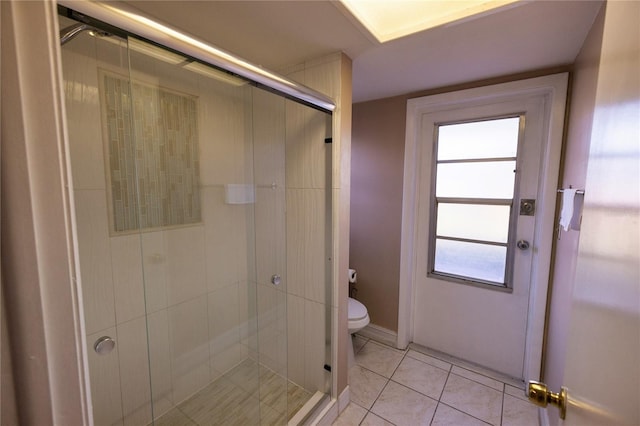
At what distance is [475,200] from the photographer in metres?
2.04

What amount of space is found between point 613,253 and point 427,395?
6.22 ft

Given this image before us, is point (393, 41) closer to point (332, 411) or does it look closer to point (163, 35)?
point (163, 35)

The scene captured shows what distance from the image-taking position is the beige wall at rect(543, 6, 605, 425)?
3.86 ft

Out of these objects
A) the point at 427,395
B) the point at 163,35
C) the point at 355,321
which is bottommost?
the point at 427,395

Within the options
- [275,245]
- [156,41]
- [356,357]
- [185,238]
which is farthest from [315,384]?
[156,41]

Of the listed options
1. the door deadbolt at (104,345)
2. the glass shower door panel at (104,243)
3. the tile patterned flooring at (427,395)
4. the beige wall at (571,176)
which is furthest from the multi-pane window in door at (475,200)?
the door deadbolt at (104,345)

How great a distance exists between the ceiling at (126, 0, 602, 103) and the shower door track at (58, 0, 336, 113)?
0.76 ft

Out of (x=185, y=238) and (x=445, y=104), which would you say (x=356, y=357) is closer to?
(x=185, y=238)

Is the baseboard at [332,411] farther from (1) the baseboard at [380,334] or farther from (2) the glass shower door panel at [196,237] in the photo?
(1) the baseboard at [380,334]

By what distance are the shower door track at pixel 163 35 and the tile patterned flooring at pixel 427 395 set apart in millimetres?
1991

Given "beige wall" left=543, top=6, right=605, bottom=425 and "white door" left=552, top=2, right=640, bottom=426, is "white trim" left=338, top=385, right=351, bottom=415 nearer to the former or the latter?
"beige wall" left=543, top=6, right=605, bottom=425

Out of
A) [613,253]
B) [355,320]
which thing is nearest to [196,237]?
[355,320]

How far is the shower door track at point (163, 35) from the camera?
696 millimetres

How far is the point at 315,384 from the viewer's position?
179cm
